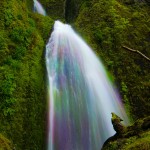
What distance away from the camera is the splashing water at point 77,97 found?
10.6 metres

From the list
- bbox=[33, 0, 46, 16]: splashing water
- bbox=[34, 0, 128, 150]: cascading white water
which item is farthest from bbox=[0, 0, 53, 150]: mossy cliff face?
bbox=[33, 0, 46, 16]: splashing water

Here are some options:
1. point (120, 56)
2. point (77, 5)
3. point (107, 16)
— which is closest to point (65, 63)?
point (120, 56)

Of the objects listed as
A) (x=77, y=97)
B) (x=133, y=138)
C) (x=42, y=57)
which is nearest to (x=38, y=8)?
(x=42, y=57)

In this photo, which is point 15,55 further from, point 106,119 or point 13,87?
point 106,119

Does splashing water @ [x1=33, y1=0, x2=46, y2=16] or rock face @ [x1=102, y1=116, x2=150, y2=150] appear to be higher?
splashing water @ [x1=33, y1=0, x2=46, y2=16]

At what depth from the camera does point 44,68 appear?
40.2ft

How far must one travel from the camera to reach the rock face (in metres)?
5.84

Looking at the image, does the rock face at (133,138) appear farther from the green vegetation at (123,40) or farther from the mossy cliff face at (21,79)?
the green vegetation at (123,40)

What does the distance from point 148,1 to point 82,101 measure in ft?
27.7

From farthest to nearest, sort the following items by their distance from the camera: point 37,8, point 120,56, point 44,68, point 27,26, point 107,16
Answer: point 37,8 < point 107,16 < point 120,56 < point 27,26 < point 44,68

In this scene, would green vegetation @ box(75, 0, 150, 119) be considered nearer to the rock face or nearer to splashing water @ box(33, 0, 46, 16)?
splashing water @ box(33, 0, 46, 16)

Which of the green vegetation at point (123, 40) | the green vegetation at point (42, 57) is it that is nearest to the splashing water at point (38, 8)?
the green vegetation at point (42, 57)

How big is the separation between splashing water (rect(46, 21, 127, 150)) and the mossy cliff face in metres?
0.38

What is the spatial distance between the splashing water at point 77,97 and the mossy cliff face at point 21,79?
38cm
